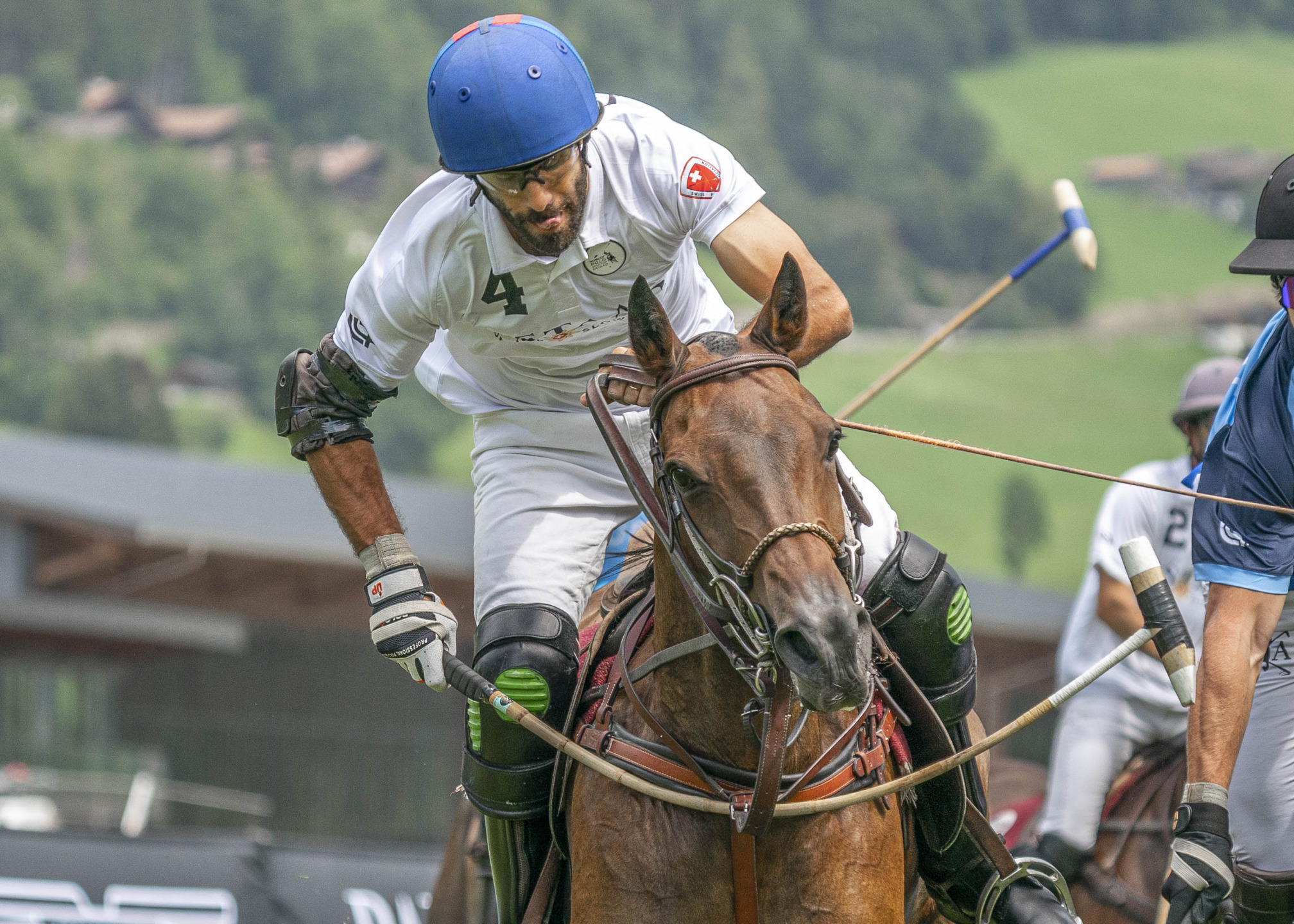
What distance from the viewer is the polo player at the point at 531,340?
378cm

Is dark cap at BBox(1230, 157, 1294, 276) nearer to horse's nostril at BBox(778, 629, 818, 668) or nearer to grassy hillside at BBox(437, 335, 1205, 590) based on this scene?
horse's nostril at BBox(778, 629, 818, 668)

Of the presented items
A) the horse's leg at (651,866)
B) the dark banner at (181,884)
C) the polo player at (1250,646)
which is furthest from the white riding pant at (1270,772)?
the dark banner at (181,884)

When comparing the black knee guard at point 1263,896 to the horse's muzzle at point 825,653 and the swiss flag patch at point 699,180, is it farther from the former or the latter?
the swiss flag patch at point 699,180

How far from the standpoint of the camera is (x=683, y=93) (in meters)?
48.4

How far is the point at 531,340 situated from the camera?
4148 mm

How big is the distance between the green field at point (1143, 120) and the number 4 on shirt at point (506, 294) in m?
42.6

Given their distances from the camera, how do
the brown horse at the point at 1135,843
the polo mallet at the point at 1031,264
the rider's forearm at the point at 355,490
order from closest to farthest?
the rider's forearm at the point at 355,490
the polo mallet at the point at 1031,264
the brown horse at the point at 1135,843

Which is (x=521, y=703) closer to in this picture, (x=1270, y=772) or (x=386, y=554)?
(x=386, y=554)

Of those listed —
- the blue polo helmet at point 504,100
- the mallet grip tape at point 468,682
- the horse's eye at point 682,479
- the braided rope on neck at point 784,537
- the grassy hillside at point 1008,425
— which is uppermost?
the blue polo helmet at point 504,100

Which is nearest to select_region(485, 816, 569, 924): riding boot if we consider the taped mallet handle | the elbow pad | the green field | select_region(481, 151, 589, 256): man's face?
the elbow pad

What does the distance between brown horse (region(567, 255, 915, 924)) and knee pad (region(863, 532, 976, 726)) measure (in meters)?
0.32

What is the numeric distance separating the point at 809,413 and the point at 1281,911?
2.16 meters

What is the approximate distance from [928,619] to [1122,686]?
3.01m

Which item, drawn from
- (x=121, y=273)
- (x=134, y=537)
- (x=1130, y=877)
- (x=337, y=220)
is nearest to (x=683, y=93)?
(x=337, y=220)
